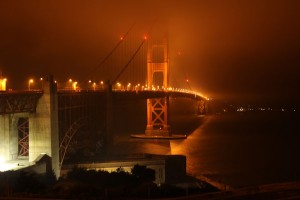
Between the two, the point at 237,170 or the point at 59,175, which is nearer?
the point at 59,175

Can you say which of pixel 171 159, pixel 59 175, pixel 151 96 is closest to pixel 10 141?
pixel 59 175

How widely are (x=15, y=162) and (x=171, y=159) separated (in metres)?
5.88

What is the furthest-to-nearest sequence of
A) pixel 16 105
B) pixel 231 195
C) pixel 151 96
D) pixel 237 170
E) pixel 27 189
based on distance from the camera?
pixel 151 96, pixel 237 170, pixel 16 105, pixel 27 189, pixel 231 195

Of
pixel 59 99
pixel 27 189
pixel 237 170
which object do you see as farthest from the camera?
pixel 237 170

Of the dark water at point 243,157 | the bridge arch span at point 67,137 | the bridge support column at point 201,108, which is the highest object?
the bridge arch span at point 67,137

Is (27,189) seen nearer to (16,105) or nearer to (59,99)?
(16,105)

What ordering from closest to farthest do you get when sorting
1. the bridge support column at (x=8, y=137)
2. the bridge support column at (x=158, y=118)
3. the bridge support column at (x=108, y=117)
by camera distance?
the bridge support column at (x=8, y=137), the bridge support column at (x=108, y=117), the bridge support column at (x=158, y=118)

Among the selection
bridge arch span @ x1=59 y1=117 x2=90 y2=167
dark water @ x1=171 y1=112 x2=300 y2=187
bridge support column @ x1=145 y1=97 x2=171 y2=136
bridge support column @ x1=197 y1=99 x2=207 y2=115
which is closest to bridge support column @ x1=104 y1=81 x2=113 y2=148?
dark water @ x1=171 y1=112 x2=300 y2=187

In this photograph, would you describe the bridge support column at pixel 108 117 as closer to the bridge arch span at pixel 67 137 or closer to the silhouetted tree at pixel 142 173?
the bridge arch span at pixel 67 137

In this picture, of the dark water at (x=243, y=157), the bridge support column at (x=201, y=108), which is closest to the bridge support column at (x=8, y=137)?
the dark water at (x=243, y=157)

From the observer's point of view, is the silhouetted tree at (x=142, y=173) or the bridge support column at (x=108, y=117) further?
the bridge support column at (x=108, y=117)

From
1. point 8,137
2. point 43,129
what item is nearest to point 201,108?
point 43,129

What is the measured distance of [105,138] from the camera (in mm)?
24078

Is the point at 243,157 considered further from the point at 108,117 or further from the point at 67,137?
the point at 67,137
